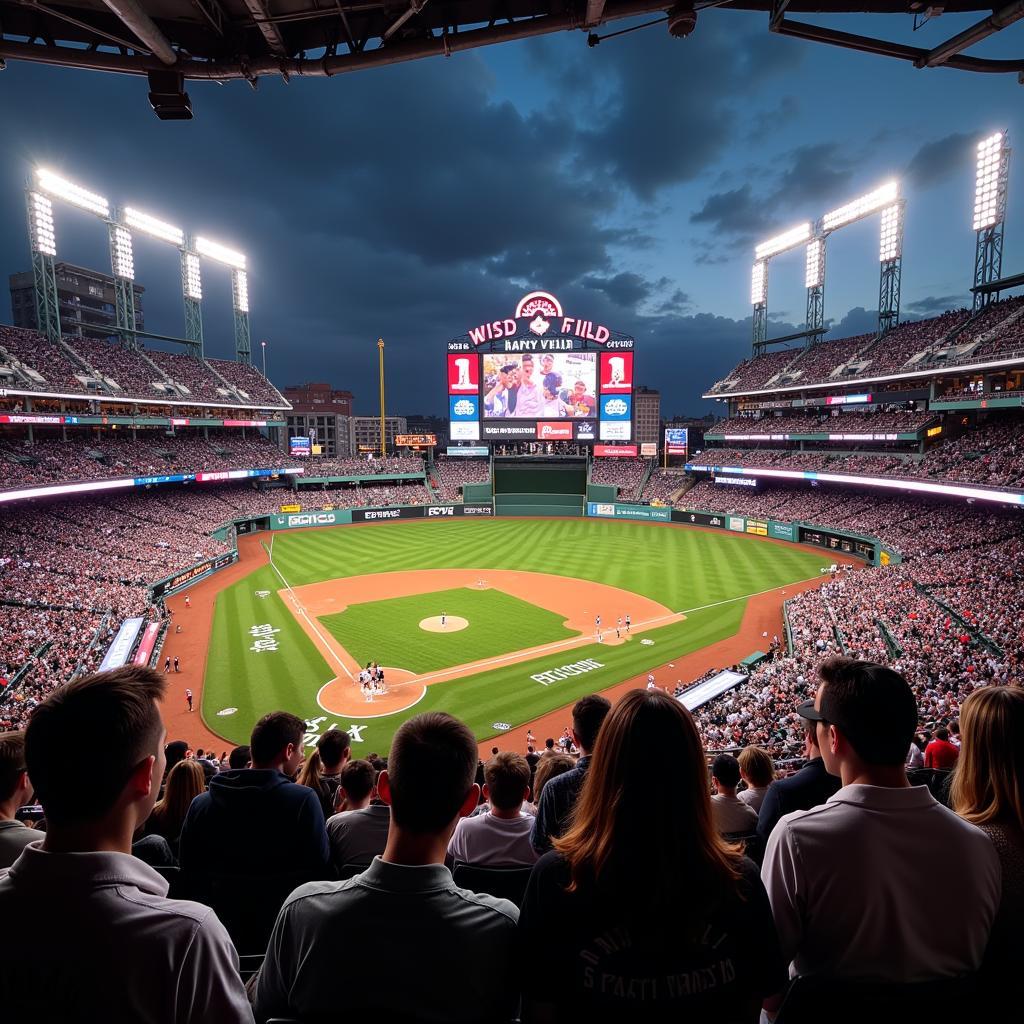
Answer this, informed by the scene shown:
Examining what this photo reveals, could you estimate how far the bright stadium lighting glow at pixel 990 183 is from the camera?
41.1 meters

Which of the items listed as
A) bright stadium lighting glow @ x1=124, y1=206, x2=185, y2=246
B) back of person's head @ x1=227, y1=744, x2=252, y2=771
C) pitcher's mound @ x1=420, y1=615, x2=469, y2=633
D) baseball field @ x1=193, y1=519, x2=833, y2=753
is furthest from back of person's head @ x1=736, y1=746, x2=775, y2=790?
bright stadium lighting glow @ x1=124, y1=206, x2=185, y2=246

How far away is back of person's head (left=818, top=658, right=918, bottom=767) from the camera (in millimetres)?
2662

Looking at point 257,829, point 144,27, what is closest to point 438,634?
point 257,829

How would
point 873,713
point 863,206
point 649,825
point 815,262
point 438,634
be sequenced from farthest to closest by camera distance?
1. point 815,262
2. point 863,206
3. point 438,634
4. point 873,713
5. point 649,825

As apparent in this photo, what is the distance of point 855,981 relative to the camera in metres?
2.36

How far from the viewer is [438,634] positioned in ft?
92.4

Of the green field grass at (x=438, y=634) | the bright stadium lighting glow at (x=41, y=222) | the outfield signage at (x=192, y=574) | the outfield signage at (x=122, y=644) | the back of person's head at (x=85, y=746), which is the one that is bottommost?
the green field grass at (x=438, y=634)

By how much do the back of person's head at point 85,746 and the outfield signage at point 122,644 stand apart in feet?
69.5

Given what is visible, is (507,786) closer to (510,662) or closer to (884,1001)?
(884,1001)

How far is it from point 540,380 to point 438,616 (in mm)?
37492

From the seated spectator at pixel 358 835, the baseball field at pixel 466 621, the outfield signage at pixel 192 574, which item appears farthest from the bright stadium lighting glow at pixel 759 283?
the seated spectator at pixel 358 835

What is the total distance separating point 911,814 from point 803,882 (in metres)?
0.53

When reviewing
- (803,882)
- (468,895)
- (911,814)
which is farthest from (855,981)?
(468,895)

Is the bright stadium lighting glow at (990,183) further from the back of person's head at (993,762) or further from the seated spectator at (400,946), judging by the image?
the seated spectator at (400,946)
